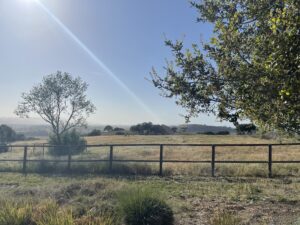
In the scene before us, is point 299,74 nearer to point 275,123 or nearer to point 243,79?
point 243,79

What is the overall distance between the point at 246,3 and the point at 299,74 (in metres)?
1.77

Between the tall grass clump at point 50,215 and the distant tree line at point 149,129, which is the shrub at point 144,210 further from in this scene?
the distant tree line at point 149,129

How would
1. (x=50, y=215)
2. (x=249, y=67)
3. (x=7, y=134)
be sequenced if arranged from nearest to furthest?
(x=249, y=67), (x=50, y=215), (x=7, y=134)

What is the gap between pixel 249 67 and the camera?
466 cm

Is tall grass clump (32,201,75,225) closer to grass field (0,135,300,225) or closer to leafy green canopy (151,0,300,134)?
grass field (0,135,300,225)

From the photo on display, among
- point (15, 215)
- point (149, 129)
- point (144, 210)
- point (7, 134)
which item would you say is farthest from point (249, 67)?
point (149, 129)

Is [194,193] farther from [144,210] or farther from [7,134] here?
[7,134]

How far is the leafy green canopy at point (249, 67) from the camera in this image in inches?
152

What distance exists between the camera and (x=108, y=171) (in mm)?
15031

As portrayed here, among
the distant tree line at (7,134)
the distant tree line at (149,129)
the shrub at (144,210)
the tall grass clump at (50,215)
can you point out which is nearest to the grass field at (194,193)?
the tall grass clump at (50,215)

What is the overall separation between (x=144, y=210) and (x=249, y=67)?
317cm

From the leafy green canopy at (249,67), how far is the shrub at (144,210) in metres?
1.74

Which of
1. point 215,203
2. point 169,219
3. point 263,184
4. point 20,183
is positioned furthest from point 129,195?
point 20,183

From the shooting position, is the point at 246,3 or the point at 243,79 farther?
the point at 246,3
